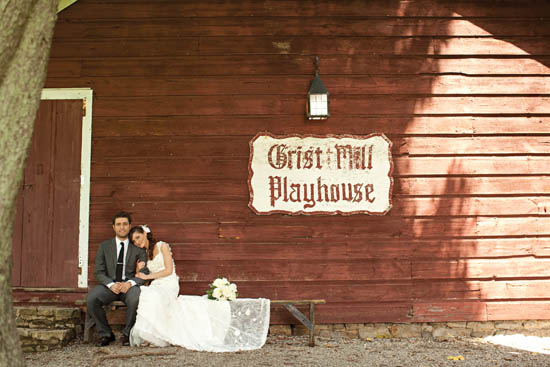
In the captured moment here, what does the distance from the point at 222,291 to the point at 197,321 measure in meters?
0.36

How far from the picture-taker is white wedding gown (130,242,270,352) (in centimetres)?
457

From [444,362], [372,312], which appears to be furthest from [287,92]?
[444,362]

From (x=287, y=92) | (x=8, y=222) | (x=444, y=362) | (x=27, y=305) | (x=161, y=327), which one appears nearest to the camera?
(x=8, y=222)

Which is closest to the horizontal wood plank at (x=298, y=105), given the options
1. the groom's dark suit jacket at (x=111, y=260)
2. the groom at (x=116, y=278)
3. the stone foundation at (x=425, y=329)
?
the groom at (x=116, y=278)

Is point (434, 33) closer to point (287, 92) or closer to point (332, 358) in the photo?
point (287, 92)

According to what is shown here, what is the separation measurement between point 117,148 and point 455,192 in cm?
373

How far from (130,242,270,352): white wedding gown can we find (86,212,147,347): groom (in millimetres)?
125

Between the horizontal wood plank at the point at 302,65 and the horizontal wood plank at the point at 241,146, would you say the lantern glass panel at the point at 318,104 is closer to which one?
the horizontal wood plank at the point at 302,65

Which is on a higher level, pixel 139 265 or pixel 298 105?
→ pixel 298 105

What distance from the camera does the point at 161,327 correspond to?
4.58 metres

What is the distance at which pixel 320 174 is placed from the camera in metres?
5.43

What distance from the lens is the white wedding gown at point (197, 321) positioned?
15.0 ft

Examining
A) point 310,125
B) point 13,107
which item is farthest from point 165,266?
point 13,107

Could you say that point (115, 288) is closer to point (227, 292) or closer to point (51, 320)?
point (51, 320)
